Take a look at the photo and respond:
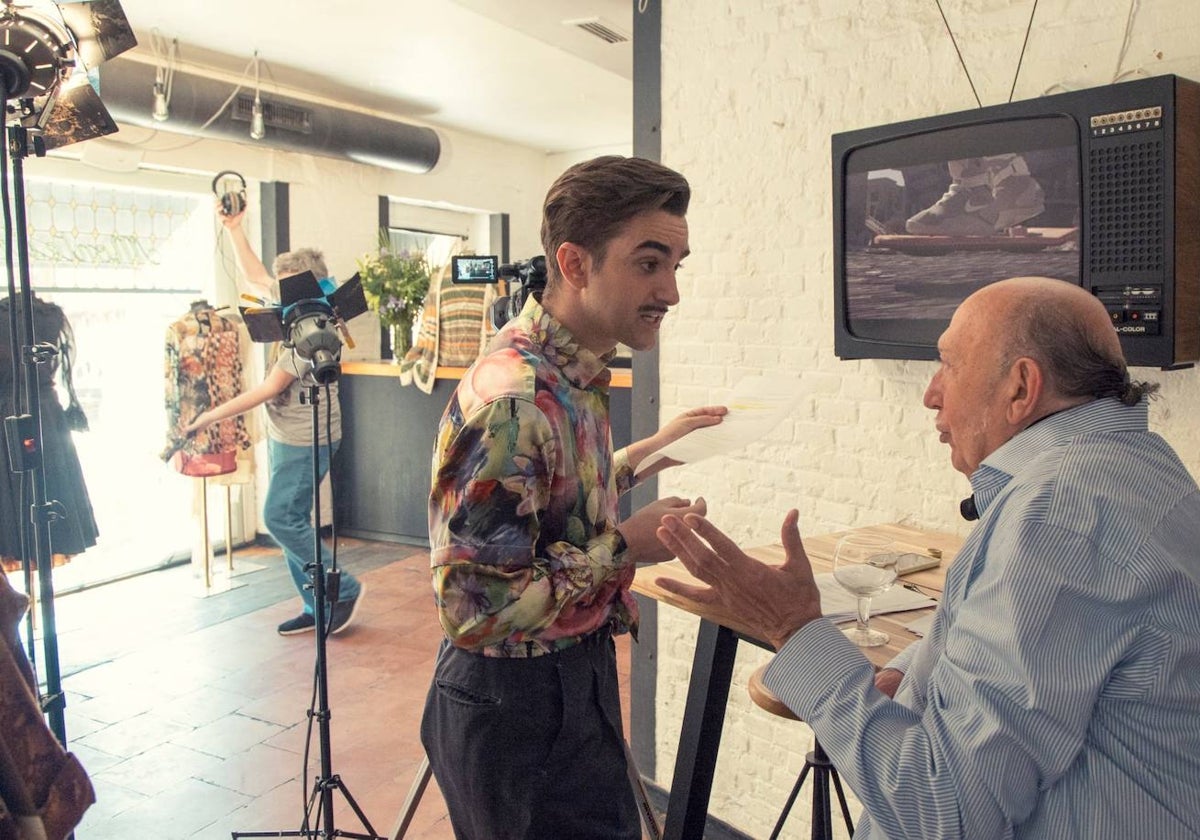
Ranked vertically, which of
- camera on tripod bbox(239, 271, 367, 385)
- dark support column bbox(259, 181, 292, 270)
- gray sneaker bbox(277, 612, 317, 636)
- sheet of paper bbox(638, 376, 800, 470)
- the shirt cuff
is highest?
dark support column bbox(259, 181, 292, 270)

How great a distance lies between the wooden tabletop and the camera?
1698 mm

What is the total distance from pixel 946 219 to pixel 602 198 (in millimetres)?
1205

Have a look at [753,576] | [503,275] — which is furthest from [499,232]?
[753,576]

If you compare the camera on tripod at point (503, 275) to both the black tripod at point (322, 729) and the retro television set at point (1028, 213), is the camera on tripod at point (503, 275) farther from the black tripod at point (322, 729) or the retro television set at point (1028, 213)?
the retro television set at point (1028, 213)

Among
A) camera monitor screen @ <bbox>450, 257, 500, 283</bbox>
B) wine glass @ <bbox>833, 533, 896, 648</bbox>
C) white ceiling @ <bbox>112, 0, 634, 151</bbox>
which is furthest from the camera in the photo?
white ceiling @ <bbox>112, 0, 634, 151</bbox>

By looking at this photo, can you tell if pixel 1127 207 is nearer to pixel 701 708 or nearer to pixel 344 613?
pixel 701 708

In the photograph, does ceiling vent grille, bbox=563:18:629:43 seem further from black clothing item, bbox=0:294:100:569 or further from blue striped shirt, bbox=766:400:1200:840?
blue striped shirt, bbox=766:400:1200:840

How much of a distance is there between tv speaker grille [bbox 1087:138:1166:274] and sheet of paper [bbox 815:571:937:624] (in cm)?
81

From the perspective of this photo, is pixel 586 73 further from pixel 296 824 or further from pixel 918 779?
pixel 918 779

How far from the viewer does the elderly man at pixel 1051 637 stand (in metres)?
1.00

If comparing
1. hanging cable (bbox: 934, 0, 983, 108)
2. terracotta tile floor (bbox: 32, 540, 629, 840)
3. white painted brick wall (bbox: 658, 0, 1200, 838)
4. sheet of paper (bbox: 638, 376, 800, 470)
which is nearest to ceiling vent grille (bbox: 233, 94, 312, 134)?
terracotta tile floor (bbox: 32, 540, 629, 840)

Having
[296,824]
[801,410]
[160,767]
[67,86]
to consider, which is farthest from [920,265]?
[160,767]

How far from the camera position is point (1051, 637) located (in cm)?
100

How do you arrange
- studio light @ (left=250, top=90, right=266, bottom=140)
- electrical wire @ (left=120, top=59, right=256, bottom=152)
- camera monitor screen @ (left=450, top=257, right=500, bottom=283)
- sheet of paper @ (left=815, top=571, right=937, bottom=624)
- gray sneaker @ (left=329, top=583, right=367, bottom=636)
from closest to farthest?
sheet of paper @ (left=815, top=571, right=937, bottom=624) < camera monitor screen @ (left=450, top=257, right=500, bottom=283) < gray sneaker @ (left=329, top=583, right=367, bottom=636) < electrical wire @ (left=120, top=59, right=256, bottom=152) < studio light @ (left=250, top=90, right=266, bottom=140)
